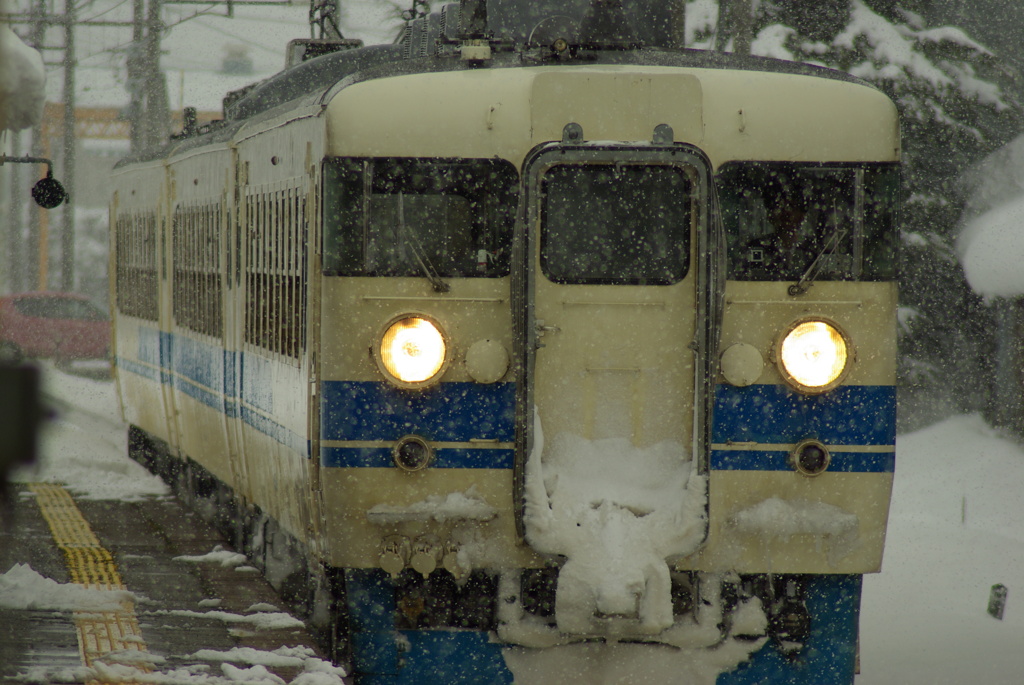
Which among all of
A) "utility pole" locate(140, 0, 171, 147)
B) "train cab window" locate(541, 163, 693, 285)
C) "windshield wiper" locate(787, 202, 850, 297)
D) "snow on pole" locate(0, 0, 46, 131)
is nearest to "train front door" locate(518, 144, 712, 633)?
"train cab window" locate(541, 163, 693, 285)

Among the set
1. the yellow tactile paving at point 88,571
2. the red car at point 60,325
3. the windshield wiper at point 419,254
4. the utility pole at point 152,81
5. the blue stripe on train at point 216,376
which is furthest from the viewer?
the red car at point 60,325

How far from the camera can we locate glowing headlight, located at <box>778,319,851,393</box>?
564 cm

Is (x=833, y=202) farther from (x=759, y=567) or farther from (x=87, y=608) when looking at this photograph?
(x=87, y=608)

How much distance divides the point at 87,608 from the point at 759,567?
11.6 feet

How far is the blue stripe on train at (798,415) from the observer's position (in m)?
5.65

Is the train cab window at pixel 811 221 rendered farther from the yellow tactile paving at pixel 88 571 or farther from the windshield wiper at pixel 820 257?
the yellow tactile paving at pixel 88 571

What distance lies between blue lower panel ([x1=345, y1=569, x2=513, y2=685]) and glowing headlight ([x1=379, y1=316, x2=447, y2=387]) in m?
0.80

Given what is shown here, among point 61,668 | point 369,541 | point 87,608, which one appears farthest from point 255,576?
point 369,541

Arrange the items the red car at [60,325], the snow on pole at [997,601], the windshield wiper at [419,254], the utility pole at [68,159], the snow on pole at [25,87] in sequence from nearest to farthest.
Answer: the windshield wiper at [419,254] < the snow on pole at [997,601] < the snow on pole at [25,87] < the red car at [60,325] < the utility pole at [68,159]

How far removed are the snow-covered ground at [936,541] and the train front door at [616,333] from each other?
1793mm

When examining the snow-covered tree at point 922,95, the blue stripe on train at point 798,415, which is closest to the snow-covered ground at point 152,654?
the blue stripe on train at point 798,415

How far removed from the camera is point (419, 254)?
5.63 m

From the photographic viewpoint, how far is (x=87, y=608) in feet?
24.6

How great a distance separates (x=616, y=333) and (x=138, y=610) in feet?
10.7
